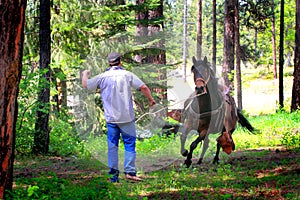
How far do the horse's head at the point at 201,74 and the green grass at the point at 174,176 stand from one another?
5.85ft

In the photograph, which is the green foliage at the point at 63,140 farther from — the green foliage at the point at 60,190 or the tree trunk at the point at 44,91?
the green foliage at the point at 60,190

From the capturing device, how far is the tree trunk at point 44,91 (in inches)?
454

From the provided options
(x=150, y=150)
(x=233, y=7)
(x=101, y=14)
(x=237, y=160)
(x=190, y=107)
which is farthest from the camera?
(x=233, y=7)

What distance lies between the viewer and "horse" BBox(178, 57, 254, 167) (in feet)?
32.4

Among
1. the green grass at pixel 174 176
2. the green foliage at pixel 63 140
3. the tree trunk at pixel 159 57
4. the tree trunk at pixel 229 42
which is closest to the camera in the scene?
the green grass at pixel 174 176

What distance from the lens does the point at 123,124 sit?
8.45 m

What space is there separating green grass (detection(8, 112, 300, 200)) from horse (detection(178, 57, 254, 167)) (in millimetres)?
649

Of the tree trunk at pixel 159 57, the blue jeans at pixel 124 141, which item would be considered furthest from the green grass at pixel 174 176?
the tree trunk at pixel 159 57

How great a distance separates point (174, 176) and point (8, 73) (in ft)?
14.8

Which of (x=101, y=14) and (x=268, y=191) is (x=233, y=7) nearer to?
(x=101, y=14)

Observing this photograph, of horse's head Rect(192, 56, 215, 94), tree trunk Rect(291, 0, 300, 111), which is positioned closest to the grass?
horse's head Rect(192, 56, 215, 94)

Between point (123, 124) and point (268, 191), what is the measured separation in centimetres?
282

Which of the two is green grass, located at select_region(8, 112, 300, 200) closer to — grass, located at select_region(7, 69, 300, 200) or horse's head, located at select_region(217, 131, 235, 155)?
grass, located at select_region(7, 69, 300, 200)

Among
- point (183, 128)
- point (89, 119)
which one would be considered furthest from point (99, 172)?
point (89, 119)
